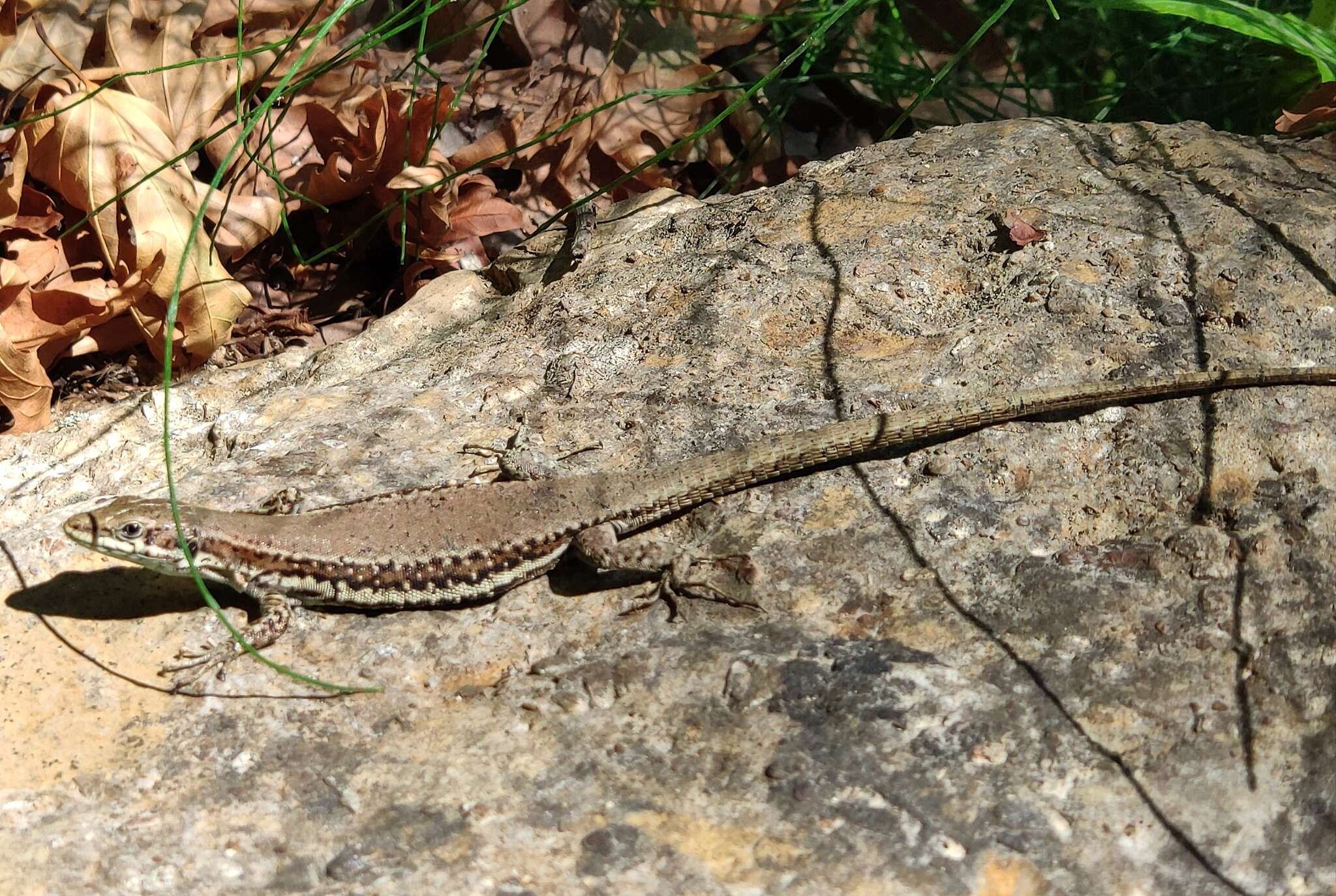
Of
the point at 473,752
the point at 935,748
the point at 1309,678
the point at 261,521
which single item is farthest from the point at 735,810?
the point at 261,521

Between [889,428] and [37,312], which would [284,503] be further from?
[889,428]

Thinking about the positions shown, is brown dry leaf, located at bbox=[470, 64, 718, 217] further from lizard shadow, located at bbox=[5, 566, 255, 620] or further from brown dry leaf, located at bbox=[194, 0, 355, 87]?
lizard shadow, located at bbox=[5, 566, 255, 620]

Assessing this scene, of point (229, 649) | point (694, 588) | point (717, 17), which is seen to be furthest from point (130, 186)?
point (694, 588)

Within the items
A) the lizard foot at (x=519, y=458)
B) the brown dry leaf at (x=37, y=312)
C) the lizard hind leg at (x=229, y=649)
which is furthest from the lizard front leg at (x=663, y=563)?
the brown dry leaf at (x=37, y=312)

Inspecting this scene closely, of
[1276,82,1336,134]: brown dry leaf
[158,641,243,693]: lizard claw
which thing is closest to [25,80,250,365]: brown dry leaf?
[158,641,243,693]: lizard claw

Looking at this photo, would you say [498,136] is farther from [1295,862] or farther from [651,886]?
[1295,862]
